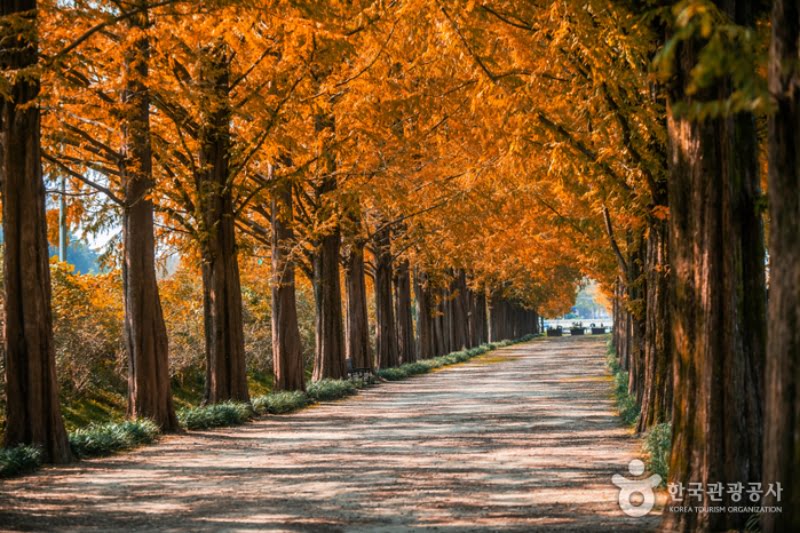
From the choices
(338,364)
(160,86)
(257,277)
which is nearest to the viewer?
(160,86)

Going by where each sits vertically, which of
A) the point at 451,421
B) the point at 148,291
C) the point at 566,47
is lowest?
the point at 451,421

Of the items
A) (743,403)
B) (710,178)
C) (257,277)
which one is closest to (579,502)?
(743,403)

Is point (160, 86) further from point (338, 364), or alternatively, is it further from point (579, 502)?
point (338, 364)

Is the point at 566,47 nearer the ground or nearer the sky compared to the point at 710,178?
nearer the sky

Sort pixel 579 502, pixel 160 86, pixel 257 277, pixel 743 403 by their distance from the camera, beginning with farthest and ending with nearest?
pixel 257 277 → pixel 160 86 → pixel 579 502 → pixel 743 403

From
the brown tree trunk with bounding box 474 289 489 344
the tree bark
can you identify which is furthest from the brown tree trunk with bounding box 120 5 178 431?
the brown tree trunk with bounding box 474 289 489 344

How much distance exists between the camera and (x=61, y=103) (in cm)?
1541

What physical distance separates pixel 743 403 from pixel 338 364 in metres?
19.9

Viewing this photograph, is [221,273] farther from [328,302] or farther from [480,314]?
[480,314]

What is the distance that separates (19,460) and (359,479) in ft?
14.0

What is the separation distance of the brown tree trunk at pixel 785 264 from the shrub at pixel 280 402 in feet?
48.1

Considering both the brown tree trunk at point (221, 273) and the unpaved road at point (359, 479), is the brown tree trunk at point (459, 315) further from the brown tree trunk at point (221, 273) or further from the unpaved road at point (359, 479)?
the unpaved road at point (359, 479)

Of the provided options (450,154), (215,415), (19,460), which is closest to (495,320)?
(450,154)

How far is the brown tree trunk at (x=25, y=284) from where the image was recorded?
12.5 metres
